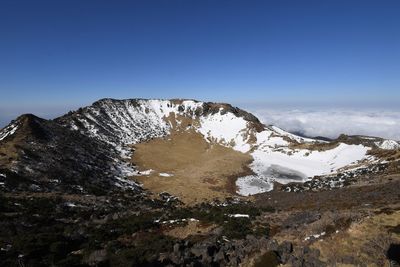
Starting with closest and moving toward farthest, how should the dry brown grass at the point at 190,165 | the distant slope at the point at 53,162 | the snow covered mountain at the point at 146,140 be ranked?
1. the distant slope at the point at 53,162
2. the snow covered mountain at the point at 146,140
3. the dry brown grass at the point at 190,165

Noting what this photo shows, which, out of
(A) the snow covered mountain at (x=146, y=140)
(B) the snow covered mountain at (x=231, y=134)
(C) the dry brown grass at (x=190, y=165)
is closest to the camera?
(A) the snow covered mountain at (x=146, y=140)

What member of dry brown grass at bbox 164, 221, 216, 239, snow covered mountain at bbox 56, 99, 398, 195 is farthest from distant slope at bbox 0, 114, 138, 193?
dry brown grass at bbox 164, 221, 216, 239

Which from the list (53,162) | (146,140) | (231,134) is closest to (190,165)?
(146,140)

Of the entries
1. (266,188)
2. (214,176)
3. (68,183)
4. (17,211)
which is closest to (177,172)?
(214,176)

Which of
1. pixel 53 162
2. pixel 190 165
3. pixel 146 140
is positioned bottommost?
pixel 190 165

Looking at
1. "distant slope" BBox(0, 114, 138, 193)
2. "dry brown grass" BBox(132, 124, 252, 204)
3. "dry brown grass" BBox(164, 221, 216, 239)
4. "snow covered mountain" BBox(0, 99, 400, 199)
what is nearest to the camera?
"dry brown grass" BBox(164, 221, 216, 239)

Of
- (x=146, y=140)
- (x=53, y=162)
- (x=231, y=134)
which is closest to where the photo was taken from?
(x=53, y=162)

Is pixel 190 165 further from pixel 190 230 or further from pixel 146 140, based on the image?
pixel 190 230

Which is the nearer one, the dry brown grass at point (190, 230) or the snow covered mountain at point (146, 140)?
the dry brown grass at point (190, 230)

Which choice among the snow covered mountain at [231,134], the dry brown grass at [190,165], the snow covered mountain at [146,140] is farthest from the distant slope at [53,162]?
the snow covered mountain at [231,134]

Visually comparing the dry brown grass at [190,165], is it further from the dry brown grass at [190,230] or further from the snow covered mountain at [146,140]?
the dry brown grass at [190,230]

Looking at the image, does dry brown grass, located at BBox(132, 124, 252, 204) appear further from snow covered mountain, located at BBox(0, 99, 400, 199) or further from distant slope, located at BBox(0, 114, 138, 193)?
distant slope, located at BBox(0, 114, 138, 193)

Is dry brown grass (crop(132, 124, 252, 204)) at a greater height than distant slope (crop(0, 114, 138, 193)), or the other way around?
distant slope (crop(0, 114, 138, 193))
